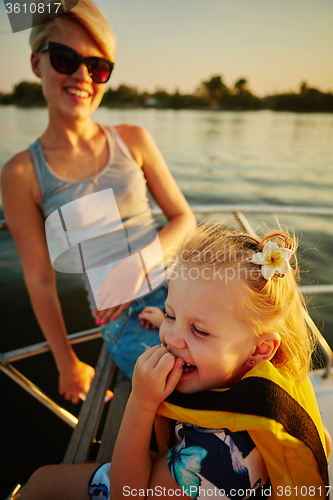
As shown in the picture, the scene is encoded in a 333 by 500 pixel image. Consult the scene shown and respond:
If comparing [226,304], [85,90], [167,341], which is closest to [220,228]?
[226,304]

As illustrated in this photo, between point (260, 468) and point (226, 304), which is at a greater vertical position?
point (226, 304)

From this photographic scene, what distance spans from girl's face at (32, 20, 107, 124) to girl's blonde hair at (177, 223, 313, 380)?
2.81ft

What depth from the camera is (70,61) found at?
132cm

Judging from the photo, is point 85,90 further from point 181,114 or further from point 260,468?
point 181,114

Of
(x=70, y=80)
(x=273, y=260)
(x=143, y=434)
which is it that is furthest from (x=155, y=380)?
(x=70, y=80)

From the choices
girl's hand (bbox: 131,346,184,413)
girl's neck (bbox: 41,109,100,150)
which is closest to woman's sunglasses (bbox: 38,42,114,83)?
girl's neck (bbox: 41,109,100,150)

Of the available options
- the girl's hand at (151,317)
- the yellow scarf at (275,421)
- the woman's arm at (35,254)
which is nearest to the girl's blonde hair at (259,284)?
the yellow scarf at (275,421)

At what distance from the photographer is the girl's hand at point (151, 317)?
1260mm

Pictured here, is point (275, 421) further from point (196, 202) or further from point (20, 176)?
point (196, 202)

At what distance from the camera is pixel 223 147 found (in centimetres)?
1772

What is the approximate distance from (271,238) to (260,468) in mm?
609

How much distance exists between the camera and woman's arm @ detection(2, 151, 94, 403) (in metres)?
1.30

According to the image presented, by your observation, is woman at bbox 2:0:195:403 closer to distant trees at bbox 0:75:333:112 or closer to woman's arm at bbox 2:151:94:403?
woman's arm at bbox 2:151:94:403

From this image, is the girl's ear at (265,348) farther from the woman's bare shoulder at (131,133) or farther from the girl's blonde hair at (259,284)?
the woman's bare shoulder at (131,133)
